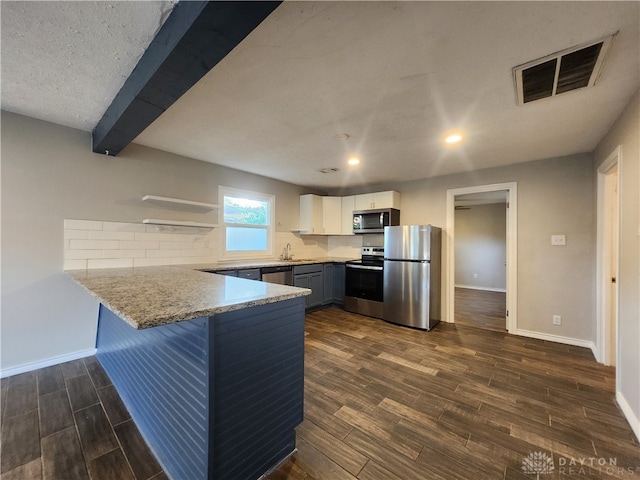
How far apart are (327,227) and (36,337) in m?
4.00

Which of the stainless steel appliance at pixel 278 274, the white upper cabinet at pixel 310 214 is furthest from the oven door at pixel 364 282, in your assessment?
the stainless steel appliance at pixel 278 274

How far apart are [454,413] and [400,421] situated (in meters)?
0.42

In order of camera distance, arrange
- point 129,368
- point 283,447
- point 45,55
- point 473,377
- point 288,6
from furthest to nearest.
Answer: point 473,377 → point 129,368 → point 45,55 → point 283,447 → point 288,6

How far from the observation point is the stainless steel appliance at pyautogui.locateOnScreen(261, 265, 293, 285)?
3.65m

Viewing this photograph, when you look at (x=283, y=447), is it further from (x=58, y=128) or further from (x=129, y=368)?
(x=58, y=128)

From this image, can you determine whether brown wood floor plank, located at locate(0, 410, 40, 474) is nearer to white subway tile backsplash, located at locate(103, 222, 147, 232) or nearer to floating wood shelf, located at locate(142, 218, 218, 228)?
white subway tile backsplash, located at locate(103, 222, 147, 232)

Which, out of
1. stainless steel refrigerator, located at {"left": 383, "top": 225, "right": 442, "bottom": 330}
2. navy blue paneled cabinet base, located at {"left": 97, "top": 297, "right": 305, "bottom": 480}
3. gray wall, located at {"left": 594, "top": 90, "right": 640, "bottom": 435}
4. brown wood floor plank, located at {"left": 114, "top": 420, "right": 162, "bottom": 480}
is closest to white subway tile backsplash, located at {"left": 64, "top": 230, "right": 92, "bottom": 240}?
navy blue paneled cabinet base, located at {"left": 97, "top": 297, "right": 305, "bottom": 480}

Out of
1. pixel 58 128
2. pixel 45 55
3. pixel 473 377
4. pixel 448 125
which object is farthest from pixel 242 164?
pixel 473 377

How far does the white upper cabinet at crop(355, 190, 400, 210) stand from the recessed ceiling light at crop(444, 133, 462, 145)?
167 cm

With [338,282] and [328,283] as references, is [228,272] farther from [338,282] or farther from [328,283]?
[338,282]

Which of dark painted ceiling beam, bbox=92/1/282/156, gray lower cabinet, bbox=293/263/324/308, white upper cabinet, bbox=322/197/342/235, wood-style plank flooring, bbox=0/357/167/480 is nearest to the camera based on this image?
dark painted ceiling beam, bbox=92/1/282/156

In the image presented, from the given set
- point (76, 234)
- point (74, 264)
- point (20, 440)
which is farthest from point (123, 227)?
point (20, 440)

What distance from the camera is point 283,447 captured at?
1.43 m

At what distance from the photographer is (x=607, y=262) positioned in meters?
2.68
